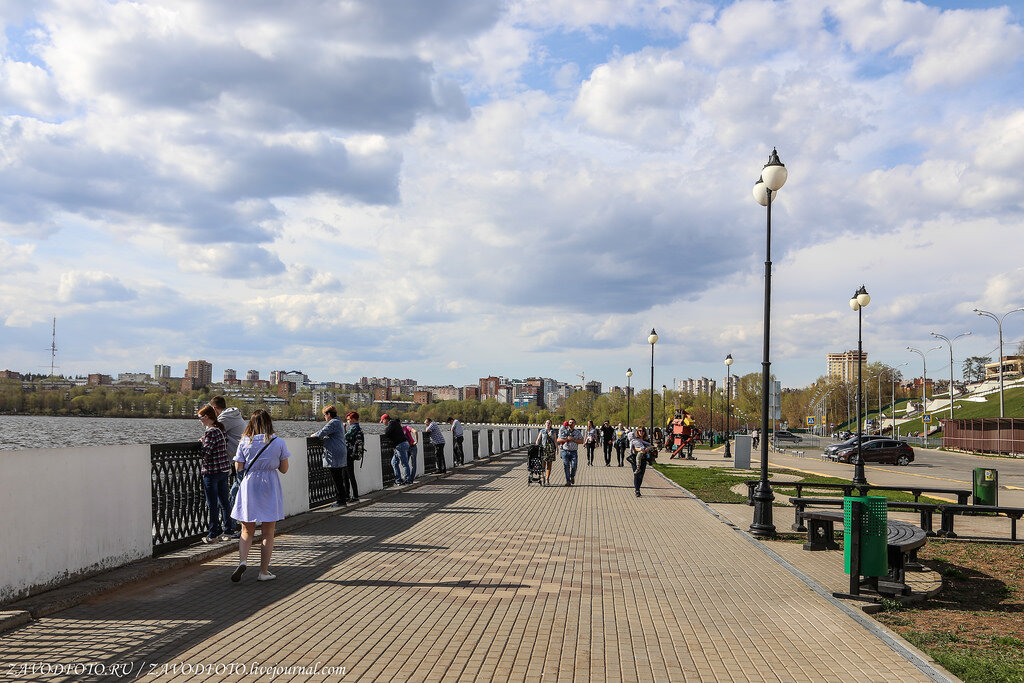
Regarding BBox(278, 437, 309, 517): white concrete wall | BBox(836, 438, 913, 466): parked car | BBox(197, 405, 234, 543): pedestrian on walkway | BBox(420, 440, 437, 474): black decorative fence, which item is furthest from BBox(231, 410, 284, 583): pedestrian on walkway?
BBox(836, 438, 913, 466): parked car

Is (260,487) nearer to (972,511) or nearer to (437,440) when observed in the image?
(972,511)

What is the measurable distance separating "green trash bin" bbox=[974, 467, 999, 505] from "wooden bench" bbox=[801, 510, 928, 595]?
5992 mm

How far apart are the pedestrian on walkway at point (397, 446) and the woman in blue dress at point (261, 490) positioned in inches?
384

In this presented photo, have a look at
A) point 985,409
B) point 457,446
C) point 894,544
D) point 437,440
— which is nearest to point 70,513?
point 894,544

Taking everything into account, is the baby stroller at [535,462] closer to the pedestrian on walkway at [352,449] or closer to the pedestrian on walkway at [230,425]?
the pedestrian on walkway at [352,449]

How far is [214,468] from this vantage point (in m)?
9.34

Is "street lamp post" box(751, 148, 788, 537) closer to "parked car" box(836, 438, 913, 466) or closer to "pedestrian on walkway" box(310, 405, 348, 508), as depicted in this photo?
"pedestrian on walkway" box(310, 405, 348, 508)

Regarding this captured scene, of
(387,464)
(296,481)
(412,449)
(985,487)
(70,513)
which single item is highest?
(70,513)

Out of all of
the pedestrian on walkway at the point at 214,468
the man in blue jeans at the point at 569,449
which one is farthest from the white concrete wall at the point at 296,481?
the man in blue jeans at the point at 569,449

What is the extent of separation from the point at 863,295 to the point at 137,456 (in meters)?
20.6

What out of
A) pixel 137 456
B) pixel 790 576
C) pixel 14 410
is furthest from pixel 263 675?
pixel 14 410

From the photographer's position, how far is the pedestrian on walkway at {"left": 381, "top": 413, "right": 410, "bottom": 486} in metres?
17.6

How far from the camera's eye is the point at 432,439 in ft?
71.9

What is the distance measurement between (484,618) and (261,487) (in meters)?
2.64
